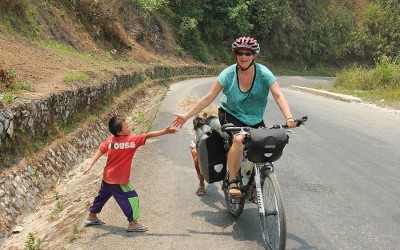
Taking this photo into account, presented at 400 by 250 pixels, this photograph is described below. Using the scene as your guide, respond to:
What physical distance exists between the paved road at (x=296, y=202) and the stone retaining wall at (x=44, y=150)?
1709mm

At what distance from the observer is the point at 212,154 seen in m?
5.23

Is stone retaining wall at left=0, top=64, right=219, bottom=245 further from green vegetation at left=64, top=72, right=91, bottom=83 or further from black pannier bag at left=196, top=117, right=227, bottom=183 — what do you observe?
black pannier bag at left=196, top=117, right=227, bottom=183

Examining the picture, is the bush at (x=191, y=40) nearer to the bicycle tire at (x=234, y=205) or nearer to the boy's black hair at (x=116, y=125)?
the bicycle tire at (x=234, y=205)

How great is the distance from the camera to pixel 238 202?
5270 mm

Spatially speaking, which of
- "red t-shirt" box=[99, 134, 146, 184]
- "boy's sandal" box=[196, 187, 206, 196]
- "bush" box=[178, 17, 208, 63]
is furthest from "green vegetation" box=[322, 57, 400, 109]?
"bush" box=[178, 17, 208, 63]

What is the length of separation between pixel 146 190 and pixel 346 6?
65314 millimetres

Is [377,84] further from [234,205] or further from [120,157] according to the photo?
[120,157]

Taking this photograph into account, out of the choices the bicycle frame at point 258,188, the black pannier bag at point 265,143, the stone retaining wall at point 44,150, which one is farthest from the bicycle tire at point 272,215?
the stone retaining wall at point 44,150

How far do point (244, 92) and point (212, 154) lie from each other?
0.83 m

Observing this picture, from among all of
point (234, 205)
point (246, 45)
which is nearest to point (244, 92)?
point (246, 45)

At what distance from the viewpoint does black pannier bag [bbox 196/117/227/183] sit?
5.23 meters

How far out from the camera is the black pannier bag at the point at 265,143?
13.9ft

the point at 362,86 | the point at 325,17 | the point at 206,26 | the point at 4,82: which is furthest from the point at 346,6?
the point at 4,82

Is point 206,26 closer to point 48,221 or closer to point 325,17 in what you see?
point 325,17
